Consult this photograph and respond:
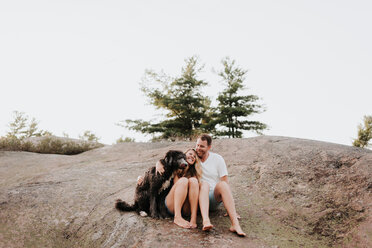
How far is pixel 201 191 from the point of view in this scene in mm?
3068

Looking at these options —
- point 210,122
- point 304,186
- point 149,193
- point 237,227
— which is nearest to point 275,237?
point 237,227

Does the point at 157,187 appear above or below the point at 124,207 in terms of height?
above

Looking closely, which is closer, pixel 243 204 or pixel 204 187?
pixel 204 187

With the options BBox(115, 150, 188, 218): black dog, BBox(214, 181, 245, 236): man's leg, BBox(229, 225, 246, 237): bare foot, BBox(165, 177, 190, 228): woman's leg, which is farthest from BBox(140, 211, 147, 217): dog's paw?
BBox(229, 225, 246, 237): bare foot

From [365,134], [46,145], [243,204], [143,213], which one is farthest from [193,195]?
[365,134]

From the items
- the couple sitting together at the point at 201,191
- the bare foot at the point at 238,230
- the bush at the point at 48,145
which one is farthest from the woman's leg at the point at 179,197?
the bush at the point at 48,145

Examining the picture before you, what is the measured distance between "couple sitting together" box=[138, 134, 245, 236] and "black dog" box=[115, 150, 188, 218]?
87 mm

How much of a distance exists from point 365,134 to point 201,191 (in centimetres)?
2257

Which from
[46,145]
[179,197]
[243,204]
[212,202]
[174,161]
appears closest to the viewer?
[179,197]

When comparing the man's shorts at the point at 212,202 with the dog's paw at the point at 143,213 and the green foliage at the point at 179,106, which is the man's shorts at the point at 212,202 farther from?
the green foliage at the point at 179,106

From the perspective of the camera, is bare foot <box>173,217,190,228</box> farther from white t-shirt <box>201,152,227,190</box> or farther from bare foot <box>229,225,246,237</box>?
white t-shirt <box>201,152,227,190</box>

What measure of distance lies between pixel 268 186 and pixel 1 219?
14.5 ft

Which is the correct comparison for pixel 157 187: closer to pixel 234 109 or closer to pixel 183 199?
pixel 183 199

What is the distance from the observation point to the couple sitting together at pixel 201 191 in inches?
115
